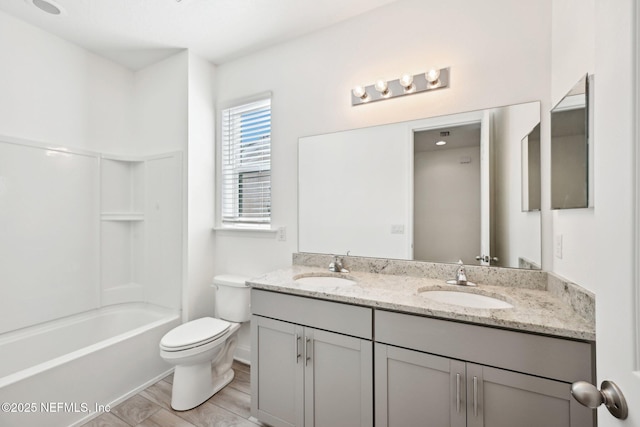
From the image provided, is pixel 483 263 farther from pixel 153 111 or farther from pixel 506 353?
pixel 153 111

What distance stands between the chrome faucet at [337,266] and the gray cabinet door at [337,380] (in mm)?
556

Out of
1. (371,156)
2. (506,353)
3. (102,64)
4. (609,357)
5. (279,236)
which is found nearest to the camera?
(609,357)

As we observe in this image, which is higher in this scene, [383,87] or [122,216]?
[383,87]

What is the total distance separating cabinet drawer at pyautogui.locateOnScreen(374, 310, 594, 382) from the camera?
3.36 ft

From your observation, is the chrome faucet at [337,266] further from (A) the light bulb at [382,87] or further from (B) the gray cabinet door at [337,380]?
(A) the light bulb at [382,87]

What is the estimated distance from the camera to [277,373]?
1.67 metres

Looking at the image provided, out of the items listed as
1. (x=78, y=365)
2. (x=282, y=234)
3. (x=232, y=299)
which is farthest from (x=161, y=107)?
(x=78, y=365)

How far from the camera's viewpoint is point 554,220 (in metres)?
1.47

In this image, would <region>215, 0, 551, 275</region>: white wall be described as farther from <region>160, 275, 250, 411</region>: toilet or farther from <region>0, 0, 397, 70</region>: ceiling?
<region>160, 275, 250, 411</region>: toilet

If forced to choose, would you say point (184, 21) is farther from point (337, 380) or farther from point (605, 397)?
point (605, 397)

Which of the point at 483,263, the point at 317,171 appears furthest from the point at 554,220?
the point at 317,171

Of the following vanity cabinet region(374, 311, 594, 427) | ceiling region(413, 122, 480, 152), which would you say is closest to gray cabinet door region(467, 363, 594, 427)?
vanity cabinet region(374, 311, 594, 427)

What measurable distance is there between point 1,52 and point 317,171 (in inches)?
96.2

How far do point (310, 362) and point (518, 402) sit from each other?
95 cm
